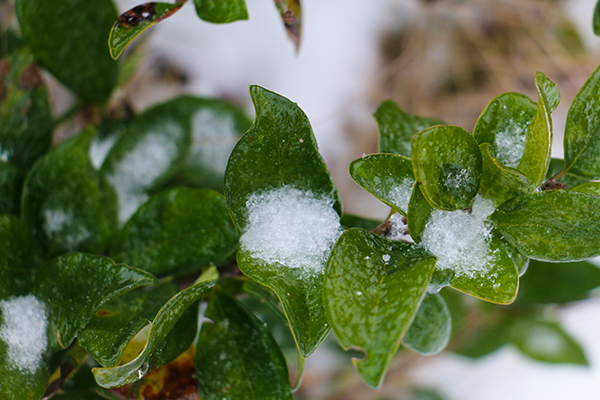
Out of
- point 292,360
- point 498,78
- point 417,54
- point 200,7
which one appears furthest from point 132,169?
point 498,78

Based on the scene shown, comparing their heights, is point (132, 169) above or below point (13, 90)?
below

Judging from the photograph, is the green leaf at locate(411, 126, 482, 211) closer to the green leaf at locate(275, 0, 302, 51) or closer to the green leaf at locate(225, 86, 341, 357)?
the green leaf at locate(225, 86, 341, 357)

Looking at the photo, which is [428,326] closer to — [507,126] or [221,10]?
[507,126]

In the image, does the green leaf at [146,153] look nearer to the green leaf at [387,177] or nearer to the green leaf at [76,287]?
the green leaf at [76,287]

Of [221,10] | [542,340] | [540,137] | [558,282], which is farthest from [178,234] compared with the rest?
[542,340]

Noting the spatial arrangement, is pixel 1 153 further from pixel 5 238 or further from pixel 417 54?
pixel 417 54

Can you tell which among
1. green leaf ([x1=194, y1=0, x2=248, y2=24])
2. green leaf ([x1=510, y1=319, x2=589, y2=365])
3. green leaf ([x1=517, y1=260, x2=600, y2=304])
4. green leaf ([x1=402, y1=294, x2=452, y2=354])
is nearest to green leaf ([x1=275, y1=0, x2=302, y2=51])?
green leaf ([x1=194, y1=0, x2=248, y2=24])

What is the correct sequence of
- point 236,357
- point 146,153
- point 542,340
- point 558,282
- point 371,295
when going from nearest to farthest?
point 371,295
point 236,357
point 146,153
point 558,282
point 542,340
